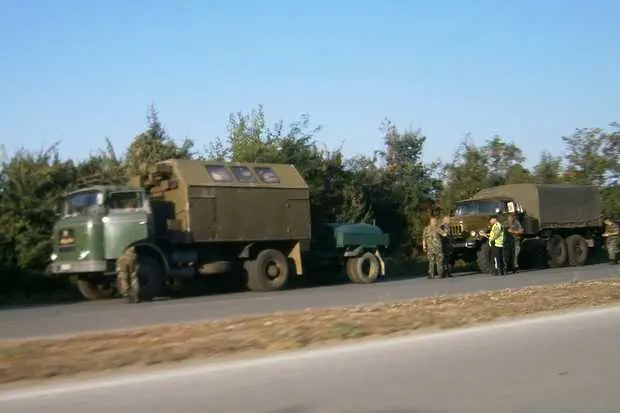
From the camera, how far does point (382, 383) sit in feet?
25.3

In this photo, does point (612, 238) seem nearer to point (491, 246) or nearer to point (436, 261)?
point (491, 246)

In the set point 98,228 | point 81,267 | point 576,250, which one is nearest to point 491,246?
point 576,250

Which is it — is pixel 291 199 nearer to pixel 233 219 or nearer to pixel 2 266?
pixel 233 219

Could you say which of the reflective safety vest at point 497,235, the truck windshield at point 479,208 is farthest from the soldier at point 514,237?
the reflective safety vest at point 497,235

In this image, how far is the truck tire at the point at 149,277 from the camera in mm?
17828

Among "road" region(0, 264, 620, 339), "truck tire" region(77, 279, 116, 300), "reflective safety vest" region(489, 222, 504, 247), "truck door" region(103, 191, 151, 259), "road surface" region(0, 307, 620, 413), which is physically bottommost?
"road surface" region(0, 307, 620, 413)

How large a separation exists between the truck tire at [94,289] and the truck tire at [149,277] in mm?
1988

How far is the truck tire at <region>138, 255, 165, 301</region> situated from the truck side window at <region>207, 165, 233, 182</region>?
304 cm

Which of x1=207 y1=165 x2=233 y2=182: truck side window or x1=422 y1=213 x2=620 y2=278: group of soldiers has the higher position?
x1=207 y1=165 x2=233 y2=182: truck side window

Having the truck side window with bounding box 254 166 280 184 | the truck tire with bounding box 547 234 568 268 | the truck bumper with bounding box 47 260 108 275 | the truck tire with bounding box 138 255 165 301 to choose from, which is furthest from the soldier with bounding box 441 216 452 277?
the truck bumper with bounding box 47 260 108 275

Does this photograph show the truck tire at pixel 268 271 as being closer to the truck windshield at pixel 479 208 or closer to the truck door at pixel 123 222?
the truck door at pixel 123 222

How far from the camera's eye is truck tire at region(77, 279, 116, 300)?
19.4 metres

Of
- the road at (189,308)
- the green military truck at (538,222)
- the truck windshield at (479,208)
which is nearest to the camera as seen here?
the road at (189,308)

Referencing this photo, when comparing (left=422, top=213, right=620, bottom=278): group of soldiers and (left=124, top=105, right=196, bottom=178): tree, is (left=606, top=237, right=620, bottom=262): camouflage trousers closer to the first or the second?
(left=422, top=213, right=620, bottom=278): group of soldiers
